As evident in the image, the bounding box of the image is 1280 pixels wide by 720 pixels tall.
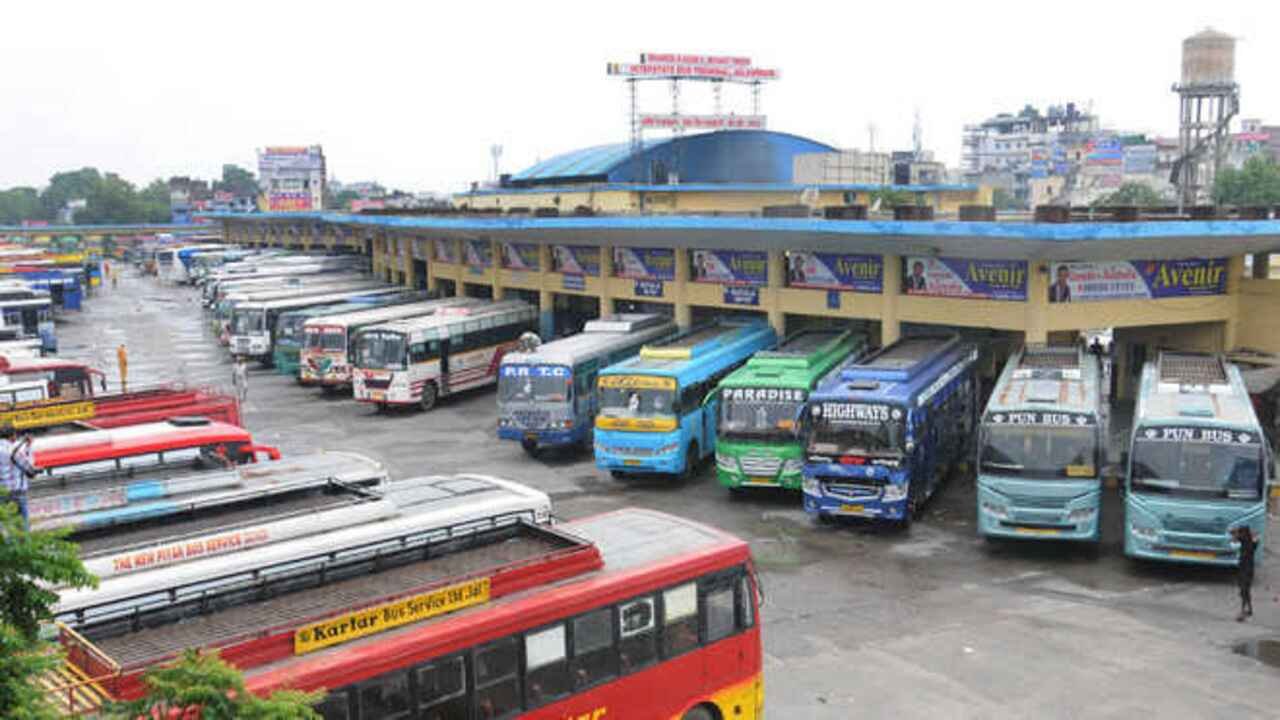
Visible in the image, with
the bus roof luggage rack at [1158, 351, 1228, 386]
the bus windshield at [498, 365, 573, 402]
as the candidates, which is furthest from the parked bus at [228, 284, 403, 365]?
the bus roof luggage rack at [1158, 351, 1228, 386]

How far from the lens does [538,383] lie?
24.4m

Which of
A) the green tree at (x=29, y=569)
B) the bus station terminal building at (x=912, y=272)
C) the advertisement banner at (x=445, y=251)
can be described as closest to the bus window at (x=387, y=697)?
the green tree at (x=29, y=569)

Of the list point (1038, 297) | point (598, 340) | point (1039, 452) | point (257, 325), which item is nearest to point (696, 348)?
point (598, 340)

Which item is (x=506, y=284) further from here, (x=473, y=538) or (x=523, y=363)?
(x=473, y=538)

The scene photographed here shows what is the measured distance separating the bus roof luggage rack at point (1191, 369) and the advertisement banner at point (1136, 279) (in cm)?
259

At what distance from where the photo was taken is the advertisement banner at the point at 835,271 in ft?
87.5

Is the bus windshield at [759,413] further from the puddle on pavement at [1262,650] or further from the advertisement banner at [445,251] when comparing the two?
the advertisement banner at [445,251]

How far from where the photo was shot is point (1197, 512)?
15336 mm

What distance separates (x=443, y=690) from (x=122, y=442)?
1035 cm

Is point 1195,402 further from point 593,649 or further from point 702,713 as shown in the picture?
point 593,649

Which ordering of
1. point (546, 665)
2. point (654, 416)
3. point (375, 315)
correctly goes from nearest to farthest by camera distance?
point (546, 665) → point (654, 416) → point (375, 315)

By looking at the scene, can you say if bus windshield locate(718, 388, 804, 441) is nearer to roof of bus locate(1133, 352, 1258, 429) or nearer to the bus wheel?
roof of bus locate(1133, 352, 1258, 429)

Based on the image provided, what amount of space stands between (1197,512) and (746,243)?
1590 centimetres

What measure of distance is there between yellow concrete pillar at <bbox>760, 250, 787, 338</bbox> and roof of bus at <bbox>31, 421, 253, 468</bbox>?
15.3 metres
